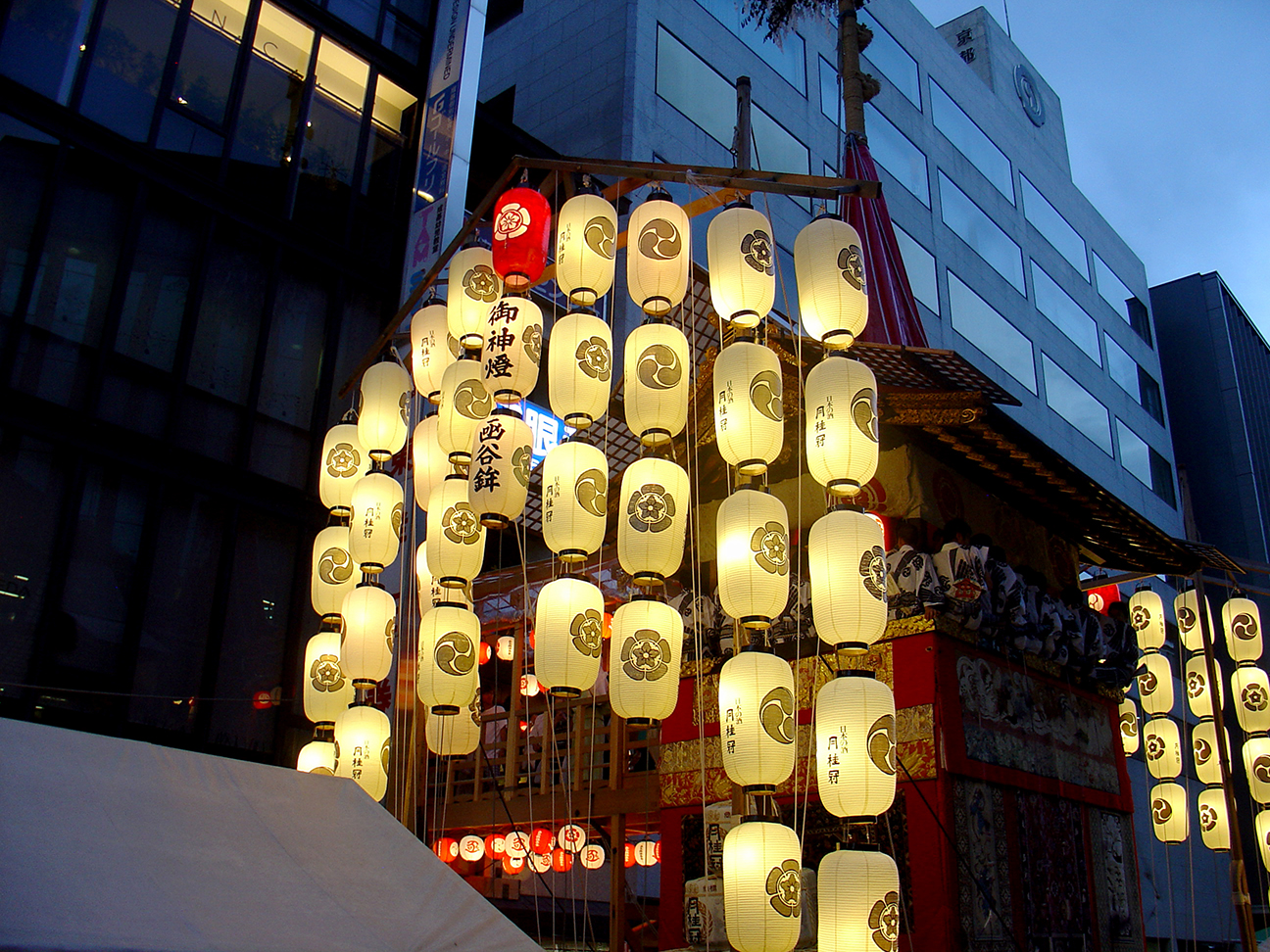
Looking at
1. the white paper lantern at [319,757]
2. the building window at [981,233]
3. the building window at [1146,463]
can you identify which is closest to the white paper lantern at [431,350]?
the white paper lantern at [319,757]

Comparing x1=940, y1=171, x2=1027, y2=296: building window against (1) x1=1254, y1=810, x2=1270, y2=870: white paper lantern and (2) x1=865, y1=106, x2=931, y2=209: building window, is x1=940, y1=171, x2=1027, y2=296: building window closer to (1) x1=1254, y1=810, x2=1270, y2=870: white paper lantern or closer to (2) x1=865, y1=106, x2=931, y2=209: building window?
(2) x1=865, y1=106, x2=931, y2=209: building window

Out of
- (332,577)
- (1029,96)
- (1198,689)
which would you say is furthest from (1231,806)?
(1029,96)

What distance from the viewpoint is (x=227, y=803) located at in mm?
5027

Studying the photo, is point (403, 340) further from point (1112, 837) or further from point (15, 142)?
point (1112, 837)

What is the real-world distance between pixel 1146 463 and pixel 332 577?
30.8 m

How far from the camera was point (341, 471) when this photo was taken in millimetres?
11008

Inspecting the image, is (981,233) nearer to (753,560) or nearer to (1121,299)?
(1121,299)

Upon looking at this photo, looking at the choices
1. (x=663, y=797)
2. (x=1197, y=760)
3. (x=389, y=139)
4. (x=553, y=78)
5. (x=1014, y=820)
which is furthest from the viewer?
(x=553, y=78)

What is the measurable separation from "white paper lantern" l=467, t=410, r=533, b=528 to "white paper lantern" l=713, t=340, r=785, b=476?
1.80 metres

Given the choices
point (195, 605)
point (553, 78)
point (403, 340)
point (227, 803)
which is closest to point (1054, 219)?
point (553, 78)

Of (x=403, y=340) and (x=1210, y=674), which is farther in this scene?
(x=1210, y=674)

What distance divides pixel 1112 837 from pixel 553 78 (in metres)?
18.4

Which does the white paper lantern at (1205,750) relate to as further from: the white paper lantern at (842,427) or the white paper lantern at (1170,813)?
the white paper lantern at (842,427)

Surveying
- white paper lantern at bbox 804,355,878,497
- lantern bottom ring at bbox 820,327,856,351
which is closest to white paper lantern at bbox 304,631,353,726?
white paper lantern at bbox 804,355,878,497
